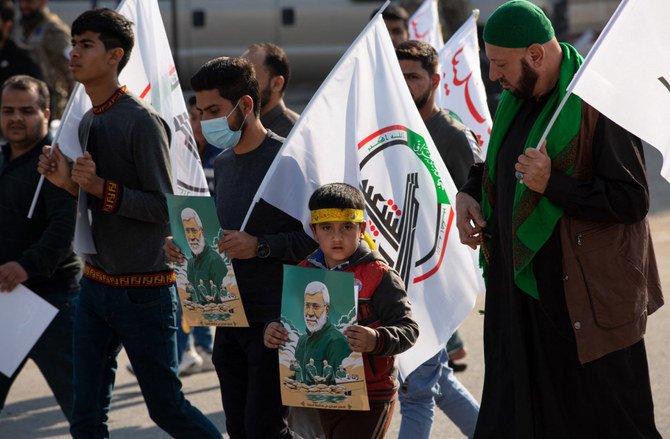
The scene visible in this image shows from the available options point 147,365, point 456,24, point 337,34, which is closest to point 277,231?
point 147,365

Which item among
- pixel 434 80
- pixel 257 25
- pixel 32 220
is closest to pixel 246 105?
pixel 32 220


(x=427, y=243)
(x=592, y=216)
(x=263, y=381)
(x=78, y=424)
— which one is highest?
(x=592, y=216)

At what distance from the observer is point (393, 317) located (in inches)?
165

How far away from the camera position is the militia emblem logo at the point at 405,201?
4.84 m

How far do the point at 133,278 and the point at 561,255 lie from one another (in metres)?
1.75

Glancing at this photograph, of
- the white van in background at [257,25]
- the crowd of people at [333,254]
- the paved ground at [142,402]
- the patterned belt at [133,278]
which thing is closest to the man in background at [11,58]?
the white van in background at [257,25]

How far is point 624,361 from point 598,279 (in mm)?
303

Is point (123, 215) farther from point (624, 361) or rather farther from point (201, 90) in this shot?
point (624, 361)

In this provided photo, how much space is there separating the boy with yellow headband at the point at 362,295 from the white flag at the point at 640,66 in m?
0.93

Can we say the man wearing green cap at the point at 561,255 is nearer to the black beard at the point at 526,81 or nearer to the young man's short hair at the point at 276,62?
the black beard at the point at 526,81

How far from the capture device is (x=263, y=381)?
4.52 m

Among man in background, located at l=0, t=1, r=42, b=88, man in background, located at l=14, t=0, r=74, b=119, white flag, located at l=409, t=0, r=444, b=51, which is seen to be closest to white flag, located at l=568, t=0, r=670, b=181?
white flag, located at l=409, t=0, r=444, b=51

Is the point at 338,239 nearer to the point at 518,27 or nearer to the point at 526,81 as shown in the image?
the point at 526,81

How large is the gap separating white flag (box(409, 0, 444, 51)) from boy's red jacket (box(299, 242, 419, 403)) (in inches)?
174
